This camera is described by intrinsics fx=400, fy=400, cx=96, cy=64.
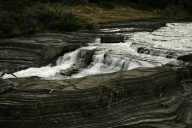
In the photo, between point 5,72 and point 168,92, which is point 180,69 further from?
point 5,72

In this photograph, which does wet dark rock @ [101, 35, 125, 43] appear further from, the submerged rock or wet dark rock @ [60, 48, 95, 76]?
wet dark rock @ [60, 48, 95, 76]

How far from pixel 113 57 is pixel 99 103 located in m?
6.12

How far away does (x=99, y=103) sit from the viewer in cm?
964

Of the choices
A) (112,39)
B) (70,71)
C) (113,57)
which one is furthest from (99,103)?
(112,39)

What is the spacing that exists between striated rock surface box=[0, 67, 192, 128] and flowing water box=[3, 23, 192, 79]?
3.44m

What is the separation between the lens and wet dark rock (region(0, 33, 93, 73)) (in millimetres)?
15914

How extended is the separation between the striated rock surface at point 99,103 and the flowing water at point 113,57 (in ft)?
11.3

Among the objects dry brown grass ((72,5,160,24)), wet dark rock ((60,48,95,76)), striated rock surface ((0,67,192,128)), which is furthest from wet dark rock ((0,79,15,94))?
dry brown grass ((72,5,160,24))

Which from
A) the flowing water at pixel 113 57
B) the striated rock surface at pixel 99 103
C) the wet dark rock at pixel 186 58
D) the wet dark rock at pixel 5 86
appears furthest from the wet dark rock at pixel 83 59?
the wet dark rock at pixel 5 86

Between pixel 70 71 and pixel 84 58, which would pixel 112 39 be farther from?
pixel 70 71

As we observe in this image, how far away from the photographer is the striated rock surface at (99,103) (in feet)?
29.7

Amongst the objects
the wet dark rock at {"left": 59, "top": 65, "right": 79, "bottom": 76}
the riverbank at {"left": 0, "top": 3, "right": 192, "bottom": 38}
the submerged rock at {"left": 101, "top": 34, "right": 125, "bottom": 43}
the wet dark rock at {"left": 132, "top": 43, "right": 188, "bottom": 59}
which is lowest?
the wet dark rock at {"left": 59, "top": 65, "right": 79, "bottom": 76}

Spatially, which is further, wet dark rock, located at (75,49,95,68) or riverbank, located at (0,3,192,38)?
riverbank, located at (0,3,192,38)

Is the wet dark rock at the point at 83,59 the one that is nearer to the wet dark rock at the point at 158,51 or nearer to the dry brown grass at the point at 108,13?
the wet dark rock at the point at 158,51
